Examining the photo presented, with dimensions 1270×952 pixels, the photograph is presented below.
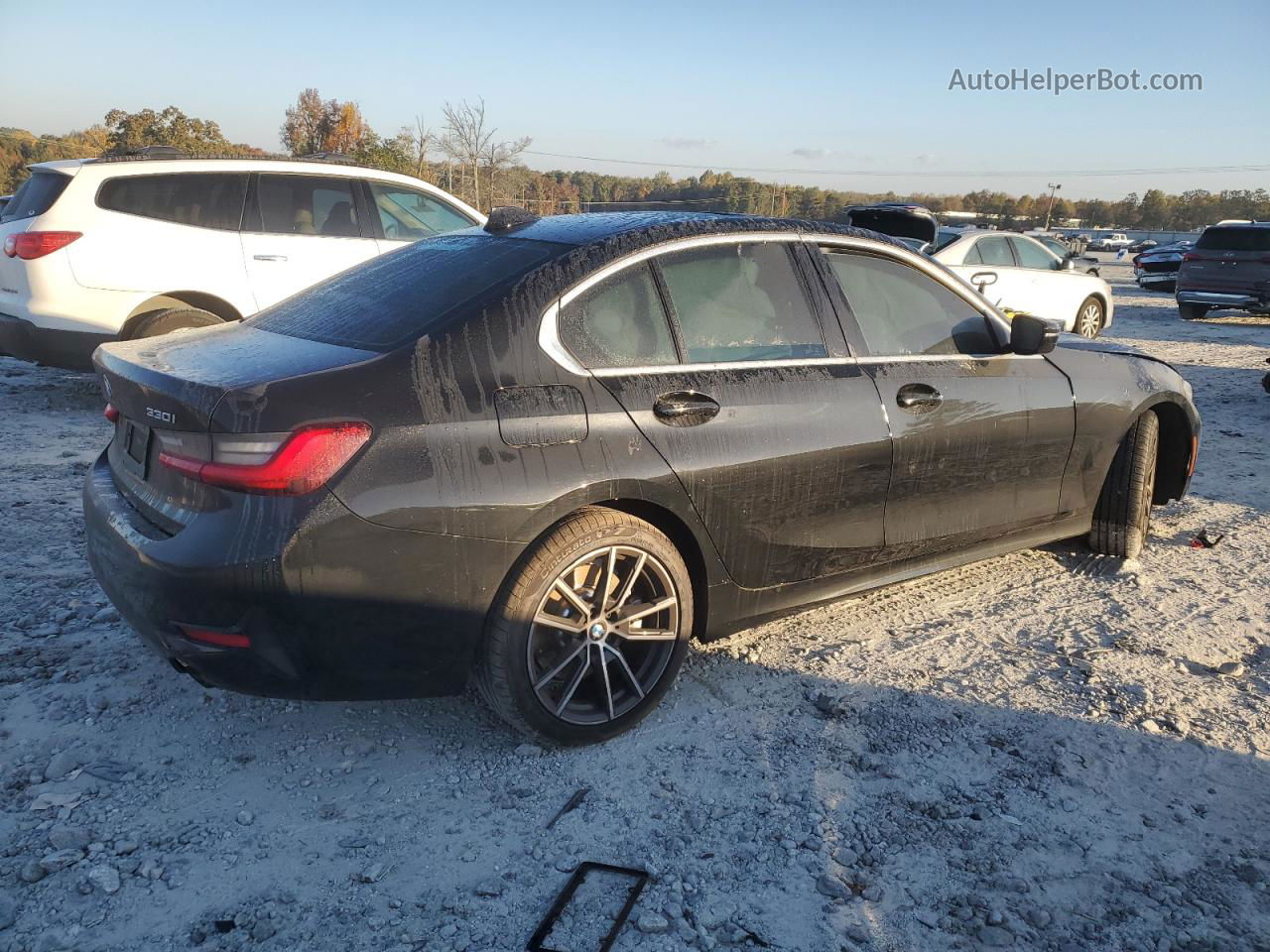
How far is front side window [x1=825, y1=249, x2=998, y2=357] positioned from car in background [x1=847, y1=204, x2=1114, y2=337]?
6959mm

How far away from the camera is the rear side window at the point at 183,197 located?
23.7 ft

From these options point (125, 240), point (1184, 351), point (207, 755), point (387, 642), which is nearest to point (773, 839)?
point (387, 642)

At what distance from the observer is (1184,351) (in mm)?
13625

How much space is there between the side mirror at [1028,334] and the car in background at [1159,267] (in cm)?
2476

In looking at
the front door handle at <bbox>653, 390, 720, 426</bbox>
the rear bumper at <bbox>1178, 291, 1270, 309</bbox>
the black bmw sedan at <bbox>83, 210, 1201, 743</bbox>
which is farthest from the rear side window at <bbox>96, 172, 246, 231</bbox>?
the rear bumper at <bbox>1178, 291, 1270, 309</bbox>

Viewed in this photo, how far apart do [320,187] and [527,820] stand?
22.4 ft

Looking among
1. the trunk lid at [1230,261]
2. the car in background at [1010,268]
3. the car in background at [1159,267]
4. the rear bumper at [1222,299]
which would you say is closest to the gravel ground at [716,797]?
the car in background at [1010,268]

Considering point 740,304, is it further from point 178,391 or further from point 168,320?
point 168,320

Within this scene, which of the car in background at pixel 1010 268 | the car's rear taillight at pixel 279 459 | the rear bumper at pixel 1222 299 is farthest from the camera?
the rear bumper at pixel 1222 299

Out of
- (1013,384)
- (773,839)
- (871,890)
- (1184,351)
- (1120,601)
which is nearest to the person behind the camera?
(871,890)

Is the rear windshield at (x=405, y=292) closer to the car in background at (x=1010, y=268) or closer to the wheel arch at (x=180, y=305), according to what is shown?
the wheel arch at (x=180, y=305)

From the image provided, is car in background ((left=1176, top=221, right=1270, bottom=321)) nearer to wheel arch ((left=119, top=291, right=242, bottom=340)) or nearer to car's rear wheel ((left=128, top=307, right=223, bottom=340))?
wheel arch ((left=119, top=291, right=242, bottom=340))

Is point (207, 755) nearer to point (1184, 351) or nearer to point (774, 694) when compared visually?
point (774, 694)

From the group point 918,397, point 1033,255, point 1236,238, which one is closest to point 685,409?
point 918,397
